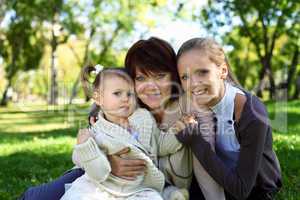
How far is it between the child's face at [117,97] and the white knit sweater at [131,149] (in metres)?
0.09

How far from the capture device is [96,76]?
3.55 meters

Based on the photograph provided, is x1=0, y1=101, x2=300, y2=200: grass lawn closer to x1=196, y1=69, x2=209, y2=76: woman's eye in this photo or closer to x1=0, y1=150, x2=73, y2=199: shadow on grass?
x1=0, y1=150, x2=73, y2=199: shadow on grass

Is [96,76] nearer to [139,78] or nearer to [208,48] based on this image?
[139,78]

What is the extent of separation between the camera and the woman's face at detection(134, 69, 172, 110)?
336cm

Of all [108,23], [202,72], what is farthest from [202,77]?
[108,23]

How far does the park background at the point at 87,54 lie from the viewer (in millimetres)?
7332

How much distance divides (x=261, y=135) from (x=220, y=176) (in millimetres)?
351

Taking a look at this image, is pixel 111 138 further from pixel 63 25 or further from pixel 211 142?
pixel 63 25

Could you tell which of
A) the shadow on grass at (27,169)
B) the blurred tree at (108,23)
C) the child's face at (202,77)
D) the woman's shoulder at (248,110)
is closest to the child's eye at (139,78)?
the child's face at (202,77)

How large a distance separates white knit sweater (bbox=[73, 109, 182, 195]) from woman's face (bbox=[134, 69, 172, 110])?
94 millimetres

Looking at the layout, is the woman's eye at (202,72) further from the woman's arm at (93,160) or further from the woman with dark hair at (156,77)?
the woman's arm at (93,160)

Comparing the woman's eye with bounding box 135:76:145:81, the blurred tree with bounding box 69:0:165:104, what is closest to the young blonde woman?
the woman's eye with bounding box 135:76:145:81

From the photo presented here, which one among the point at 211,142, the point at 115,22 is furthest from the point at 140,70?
the point at 115,22

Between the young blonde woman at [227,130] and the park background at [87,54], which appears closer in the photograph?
the young blonde woman at [227,130]
